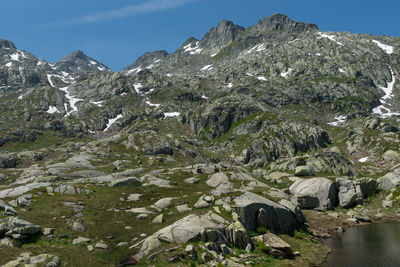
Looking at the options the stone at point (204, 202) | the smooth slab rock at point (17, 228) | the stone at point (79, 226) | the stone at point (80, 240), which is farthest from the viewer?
the stone at point (204, 202)

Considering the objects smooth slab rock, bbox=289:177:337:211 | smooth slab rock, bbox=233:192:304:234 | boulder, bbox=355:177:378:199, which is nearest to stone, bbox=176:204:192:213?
smooth slab rock, bbox=233:192:304:234

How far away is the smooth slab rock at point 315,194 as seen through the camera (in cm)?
7525

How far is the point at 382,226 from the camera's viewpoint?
199ft

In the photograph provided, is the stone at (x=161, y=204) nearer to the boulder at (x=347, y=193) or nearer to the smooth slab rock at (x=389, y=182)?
the boulder at (x=347, y=193)

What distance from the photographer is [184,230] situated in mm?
40312

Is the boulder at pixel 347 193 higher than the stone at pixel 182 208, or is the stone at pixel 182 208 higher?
the stone at pixel 182 208

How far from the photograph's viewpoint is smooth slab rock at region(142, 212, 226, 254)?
3809cm

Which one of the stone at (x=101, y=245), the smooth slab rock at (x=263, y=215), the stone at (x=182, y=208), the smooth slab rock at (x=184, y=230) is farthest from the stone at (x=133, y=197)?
the smooth slab rock at (x=263, y=215)

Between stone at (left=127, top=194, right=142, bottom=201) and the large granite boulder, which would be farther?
the large granite boulder

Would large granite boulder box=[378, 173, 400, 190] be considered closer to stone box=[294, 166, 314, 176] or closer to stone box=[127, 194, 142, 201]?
stone box=[294, 166, 314, 176]

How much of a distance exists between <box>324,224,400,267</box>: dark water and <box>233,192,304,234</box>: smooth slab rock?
25.1 feet

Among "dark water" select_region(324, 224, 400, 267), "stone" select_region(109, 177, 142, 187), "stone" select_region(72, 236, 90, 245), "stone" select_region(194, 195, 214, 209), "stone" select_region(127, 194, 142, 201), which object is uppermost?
"stone" select_region(109, 177, 142, 187)

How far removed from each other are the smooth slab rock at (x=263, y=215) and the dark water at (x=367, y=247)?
301 inches

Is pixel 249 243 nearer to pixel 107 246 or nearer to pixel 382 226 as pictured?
pixel 107 246
